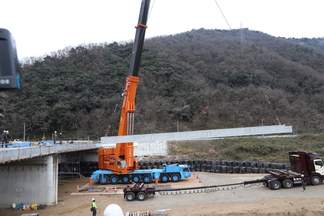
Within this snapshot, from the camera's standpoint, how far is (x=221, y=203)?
14.1 meters

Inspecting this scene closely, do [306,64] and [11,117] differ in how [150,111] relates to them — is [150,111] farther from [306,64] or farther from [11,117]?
[306,64]

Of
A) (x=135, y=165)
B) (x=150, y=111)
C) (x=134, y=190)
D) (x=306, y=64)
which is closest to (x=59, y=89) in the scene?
(x=150, y=111)

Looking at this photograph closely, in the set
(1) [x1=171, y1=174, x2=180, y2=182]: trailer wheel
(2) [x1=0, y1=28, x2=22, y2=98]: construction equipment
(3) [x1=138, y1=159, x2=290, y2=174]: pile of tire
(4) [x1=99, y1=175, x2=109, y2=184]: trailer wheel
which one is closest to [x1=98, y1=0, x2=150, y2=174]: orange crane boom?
(4) [x1=99, y1=175, x2=109, y2=184]: trailer wheel

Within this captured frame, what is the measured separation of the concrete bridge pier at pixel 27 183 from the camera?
1542cm

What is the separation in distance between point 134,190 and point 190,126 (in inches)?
1336

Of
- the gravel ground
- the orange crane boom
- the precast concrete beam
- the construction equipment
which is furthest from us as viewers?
A: the orange crane boom

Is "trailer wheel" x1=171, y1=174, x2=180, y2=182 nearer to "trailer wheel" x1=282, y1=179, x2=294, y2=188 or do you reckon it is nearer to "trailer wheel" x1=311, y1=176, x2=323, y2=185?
"trailer wheel" x1=282, y1=179, x2=294, y2=188

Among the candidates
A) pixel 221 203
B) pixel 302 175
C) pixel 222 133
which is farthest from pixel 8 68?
pixel 302 175

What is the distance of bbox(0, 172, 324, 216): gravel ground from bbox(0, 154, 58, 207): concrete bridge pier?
2.62 feet

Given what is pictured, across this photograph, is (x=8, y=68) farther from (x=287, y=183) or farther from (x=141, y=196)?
(x=287, y=183)

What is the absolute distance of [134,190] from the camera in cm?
1550

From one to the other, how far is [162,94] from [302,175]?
39879 millimetres

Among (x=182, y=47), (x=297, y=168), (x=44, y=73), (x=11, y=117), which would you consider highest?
(x=182, y=47)

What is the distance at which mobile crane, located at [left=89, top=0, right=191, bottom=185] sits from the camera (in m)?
18.8
